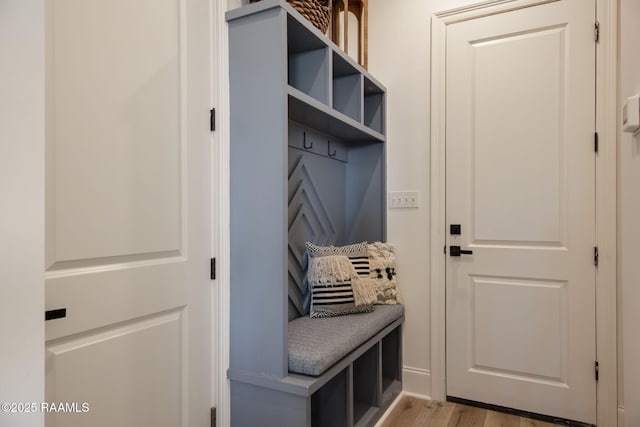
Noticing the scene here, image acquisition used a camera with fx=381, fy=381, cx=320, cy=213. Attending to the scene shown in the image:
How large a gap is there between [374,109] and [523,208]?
108cm

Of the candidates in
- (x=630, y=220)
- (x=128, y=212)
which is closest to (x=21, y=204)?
(x=128, y=212)

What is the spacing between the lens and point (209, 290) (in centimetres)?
152

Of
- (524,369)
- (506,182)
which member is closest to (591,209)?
(506,182)

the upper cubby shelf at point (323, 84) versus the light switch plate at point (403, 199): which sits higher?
the upper cubby shelf at point (323, 84)

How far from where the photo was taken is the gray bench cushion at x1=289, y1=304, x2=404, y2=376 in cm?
143

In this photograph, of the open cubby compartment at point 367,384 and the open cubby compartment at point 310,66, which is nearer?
the open cubby compartment at point 310,66

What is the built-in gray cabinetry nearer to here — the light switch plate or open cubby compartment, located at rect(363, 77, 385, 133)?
open cubby compartment, located at rect(363, 77, 385, 133)

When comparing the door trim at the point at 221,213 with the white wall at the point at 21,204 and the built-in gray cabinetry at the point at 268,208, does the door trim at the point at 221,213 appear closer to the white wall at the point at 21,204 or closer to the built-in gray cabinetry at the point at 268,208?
the built-in gray cabinetry at the point at 268,208

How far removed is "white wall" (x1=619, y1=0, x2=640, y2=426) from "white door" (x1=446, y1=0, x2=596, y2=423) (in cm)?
15

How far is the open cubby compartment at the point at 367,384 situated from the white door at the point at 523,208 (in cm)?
54

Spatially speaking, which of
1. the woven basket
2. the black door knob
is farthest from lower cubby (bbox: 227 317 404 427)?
the woven basket

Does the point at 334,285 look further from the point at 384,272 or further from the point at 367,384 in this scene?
the point at 367,384

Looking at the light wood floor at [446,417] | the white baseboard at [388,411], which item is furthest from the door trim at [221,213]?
the light wood floor at [446,417]

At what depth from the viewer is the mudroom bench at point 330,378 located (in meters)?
1.41
